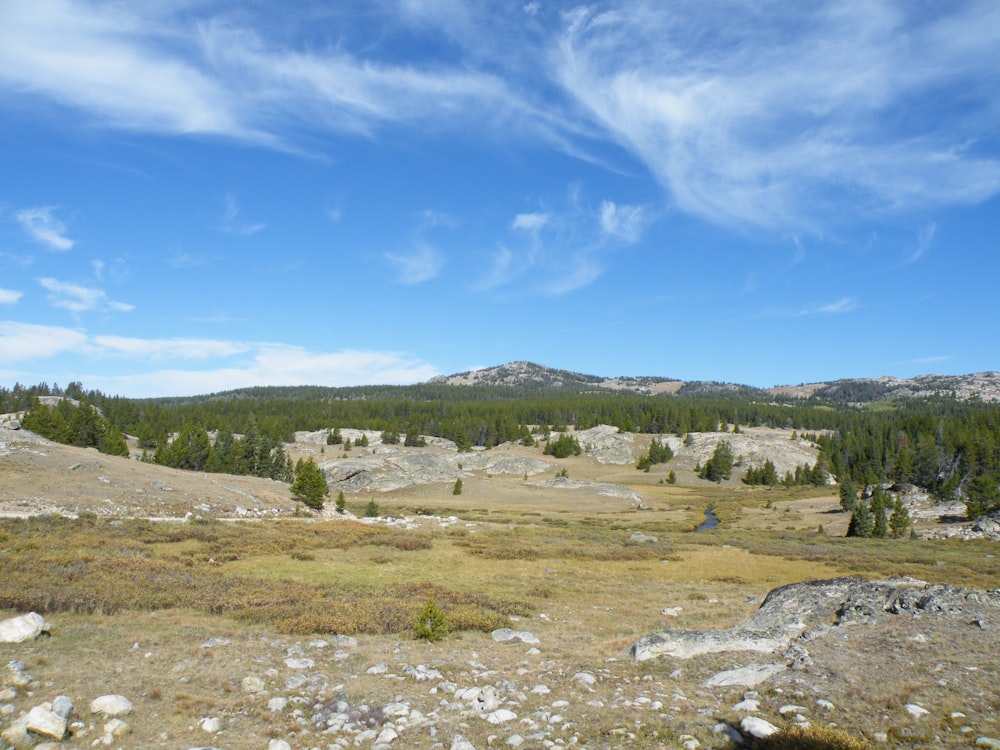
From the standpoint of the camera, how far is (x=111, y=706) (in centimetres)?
1095

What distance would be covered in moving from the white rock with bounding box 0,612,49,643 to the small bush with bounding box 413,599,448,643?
33.4ft

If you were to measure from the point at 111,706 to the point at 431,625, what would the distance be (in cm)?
926

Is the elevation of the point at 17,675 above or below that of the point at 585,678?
above

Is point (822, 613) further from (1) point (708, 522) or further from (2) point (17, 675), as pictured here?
(1) point (708, 522)

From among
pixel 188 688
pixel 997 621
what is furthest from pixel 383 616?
pixel 997 621

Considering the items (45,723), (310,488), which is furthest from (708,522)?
(45,723)

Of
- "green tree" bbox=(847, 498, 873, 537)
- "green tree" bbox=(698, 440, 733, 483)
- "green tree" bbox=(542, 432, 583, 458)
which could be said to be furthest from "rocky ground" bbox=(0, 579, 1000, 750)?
"green tree" bbox=(542, 432, 583, 458)

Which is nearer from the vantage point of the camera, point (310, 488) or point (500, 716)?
point (500, 716)

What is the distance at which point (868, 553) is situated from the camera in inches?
1877

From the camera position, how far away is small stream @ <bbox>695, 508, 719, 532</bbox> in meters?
75.7

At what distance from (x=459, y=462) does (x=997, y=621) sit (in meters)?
114

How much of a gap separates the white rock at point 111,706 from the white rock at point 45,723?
0.87 m

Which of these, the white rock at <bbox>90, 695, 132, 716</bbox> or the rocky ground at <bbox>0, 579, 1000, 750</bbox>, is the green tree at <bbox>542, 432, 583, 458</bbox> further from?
the white rock at <bbox>90, 695, 132, 716</bbox>

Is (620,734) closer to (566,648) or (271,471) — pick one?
(566,648)
